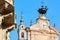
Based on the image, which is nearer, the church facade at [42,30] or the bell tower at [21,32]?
the church facade at [42,30]

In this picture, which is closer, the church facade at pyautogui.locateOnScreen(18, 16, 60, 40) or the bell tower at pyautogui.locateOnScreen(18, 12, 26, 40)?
the church facade at pyautogui.locateOnScreen(18, 16, 60, 40)

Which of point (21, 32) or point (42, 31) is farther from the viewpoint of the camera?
point (21, 32)

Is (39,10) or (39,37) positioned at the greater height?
(39,10)

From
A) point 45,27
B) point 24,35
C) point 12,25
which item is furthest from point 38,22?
→ point 12,25

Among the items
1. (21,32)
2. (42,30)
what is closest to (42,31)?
(42,30)

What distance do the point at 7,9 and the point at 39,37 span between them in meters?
30.6

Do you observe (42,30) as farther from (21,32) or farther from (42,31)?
(21,32)

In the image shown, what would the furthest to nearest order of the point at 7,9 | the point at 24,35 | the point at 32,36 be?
the point at 24,35 < the point at 32,36 < the point at 7,9

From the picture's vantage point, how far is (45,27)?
43.2 metres

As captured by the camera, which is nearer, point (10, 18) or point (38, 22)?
point (10, 18)

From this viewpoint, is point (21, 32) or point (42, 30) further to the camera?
point (21, 32)

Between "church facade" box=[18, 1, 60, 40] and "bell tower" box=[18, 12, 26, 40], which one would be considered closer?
"church facade" box=[18, 1, 60, 40]

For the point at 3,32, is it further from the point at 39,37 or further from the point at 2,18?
the point at 39,37

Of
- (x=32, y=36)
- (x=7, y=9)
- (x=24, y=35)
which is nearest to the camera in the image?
(x=7, y=9)
